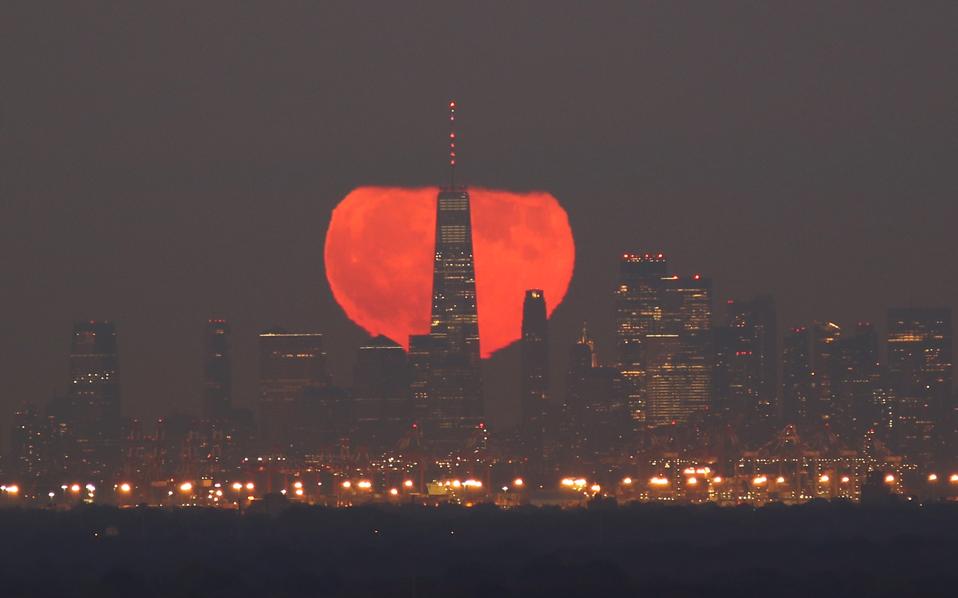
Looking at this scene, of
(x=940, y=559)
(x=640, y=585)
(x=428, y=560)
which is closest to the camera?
(x=640, y=585)

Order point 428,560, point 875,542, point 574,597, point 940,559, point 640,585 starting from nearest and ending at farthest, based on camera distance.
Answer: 1. point 574,597
2. point 640,585
3. point 940,559
4. point 428,560
5. point 875,542

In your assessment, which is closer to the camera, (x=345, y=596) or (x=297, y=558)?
(x=345, y=596)

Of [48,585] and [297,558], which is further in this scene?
[297,558]

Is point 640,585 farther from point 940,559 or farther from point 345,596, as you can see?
point 940,559

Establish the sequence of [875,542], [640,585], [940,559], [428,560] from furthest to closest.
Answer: [875,542], [428,560], [940,559], [640,585]

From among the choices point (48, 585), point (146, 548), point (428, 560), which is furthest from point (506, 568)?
point (146, 548)

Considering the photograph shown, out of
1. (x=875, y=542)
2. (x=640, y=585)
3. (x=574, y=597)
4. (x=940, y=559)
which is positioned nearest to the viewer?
(x=574, y=597)

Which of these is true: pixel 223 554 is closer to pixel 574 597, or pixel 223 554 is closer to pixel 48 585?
pixel 48 585

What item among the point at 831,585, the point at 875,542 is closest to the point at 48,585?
the point at 831,585

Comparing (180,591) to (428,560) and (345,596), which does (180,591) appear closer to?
(345,596)
